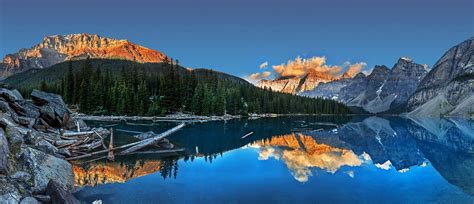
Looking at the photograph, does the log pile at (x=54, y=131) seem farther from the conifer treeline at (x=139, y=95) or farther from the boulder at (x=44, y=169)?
the conifer treeline at (x=139, y=95)

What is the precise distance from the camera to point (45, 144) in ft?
78.8

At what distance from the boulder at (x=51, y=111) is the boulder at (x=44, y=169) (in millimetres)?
16016

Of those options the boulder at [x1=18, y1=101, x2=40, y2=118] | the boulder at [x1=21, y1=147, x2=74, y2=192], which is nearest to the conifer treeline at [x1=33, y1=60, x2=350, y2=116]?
the boulder at [x1=18, y1=101, x2=40, y2=118]

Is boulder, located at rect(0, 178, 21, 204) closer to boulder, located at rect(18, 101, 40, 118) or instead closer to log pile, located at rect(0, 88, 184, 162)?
log pile, located at rect(0, 88, 184, 162)

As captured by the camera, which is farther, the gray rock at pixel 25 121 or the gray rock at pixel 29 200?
the gray rock at pixel 25 121

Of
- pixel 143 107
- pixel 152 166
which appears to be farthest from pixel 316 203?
pixel 143 107

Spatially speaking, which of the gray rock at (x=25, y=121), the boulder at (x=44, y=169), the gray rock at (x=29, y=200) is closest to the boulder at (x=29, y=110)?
the gray rock at (x=25, y=121)

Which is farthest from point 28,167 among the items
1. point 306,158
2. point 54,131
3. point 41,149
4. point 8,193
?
point 306,158

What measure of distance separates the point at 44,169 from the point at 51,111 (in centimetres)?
2001

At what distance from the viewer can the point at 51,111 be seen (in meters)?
35.0

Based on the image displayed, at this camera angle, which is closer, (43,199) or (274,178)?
(43,199)

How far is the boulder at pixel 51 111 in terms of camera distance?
34.2 meters

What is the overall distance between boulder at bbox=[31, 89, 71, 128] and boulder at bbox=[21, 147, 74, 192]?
52.5ft

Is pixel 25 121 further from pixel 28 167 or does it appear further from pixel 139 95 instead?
pixel 139 95
